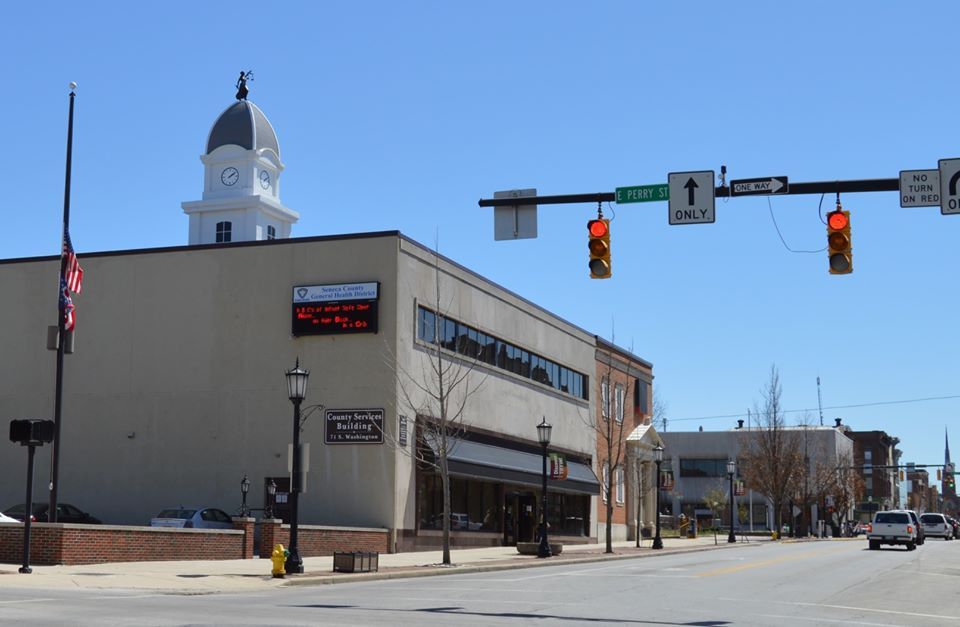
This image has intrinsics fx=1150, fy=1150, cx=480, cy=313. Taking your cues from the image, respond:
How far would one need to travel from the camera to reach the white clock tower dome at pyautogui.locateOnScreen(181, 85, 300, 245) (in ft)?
199

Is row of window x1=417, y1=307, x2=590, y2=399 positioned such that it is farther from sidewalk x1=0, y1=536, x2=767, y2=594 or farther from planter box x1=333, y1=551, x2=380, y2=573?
planter box x1=333, y1=551, x2=380, y2=573

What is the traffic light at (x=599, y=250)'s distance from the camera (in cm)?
1884

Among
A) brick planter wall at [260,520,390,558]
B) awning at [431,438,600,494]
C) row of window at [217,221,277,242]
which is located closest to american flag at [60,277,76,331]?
brick planter wall at [260,520,390,558]

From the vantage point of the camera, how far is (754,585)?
85.1 ft

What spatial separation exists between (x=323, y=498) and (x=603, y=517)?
26985 mm

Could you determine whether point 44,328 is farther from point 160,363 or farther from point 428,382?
point 428,382

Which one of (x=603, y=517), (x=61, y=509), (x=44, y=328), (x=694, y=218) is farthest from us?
(x=603, y=517)

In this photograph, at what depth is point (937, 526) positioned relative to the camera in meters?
83.4

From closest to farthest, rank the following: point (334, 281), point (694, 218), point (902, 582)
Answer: point (694, 218), point (902, 582), point (334, 281)

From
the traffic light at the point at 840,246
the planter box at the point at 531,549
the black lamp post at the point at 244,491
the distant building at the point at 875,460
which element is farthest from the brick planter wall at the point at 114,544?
the distant building at the point at 875,460

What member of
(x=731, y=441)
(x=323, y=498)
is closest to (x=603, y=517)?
(x=323, y=498)

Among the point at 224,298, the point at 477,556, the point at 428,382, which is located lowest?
the point at 477,556

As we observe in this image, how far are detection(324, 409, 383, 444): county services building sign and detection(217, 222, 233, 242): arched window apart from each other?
24.6m

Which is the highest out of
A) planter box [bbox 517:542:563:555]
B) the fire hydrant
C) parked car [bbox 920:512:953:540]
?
the fire hydrant
